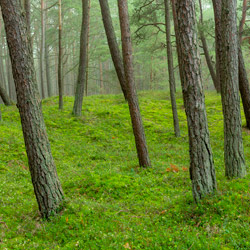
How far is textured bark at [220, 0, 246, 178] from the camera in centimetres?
564

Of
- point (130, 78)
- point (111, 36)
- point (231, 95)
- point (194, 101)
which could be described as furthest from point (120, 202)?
point (111, 36)

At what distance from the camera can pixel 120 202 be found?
213 inches

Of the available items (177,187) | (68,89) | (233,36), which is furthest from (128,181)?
(68,89)

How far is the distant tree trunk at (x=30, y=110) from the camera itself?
175 inches

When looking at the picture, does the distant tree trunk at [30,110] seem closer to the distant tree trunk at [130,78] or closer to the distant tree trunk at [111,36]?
the distant tree trunk at [130,78]

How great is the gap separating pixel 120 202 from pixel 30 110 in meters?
2.68

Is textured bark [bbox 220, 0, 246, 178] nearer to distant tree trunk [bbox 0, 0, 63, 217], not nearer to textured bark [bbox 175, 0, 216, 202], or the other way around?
textured bark [bbox 175, 0, 216, 202]

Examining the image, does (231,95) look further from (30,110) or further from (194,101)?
(30,110)

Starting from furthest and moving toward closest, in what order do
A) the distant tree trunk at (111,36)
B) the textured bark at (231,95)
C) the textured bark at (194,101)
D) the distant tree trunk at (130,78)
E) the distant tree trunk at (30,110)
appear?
the distant tree trunk at (111,36) < the distant tree trunk at (130,78) < the textured bark at (231,95) < the distant tree trunk at (30,110) < the textured bark at (194,101)

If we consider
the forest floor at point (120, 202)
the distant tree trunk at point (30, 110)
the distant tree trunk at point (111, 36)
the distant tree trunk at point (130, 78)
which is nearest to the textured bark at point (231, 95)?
the forest floor at point (120, 202)

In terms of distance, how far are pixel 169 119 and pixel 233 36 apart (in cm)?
910

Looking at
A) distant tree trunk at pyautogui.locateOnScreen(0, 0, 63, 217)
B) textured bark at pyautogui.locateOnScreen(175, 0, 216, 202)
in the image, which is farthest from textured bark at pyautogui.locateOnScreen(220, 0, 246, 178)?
distant tree trunk at pyautogui.locateOnScreen(0, 0, 63, 217)

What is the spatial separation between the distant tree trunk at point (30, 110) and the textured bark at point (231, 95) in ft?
12.8

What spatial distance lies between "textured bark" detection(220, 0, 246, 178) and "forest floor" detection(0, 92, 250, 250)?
1.54ft
